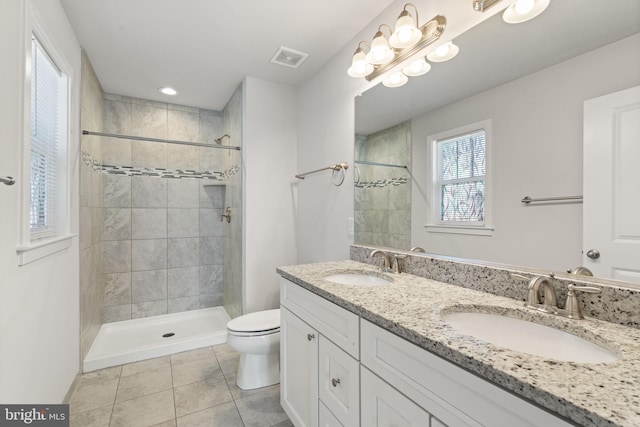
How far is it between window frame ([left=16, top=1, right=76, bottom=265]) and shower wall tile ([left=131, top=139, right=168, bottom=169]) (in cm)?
116

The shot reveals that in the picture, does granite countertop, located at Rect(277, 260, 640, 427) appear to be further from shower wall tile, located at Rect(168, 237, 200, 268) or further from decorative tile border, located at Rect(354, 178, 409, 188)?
shower wall tile, located at Rect(168, 237, 200, 268)

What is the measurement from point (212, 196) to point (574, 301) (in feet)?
10.9

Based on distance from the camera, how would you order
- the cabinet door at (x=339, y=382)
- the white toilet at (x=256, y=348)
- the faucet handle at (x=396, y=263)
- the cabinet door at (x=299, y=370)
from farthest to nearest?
1. the white toilet at (x=256, y=348)
2. the faucet handle at (x=396, y=263)
3. the cabinet door at (x=299, y=370)
4. the cabinet door at (x=339, y=382)

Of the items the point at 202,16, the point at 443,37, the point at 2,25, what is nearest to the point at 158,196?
the point at 202,16

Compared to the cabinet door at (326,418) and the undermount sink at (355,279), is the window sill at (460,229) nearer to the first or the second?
the undermount sink at (355,279)

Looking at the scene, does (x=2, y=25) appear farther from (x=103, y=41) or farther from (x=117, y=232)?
(x=117, y=232)

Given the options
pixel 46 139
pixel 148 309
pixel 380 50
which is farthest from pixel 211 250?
pixel 380 50

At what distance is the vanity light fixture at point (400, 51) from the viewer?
1428mm

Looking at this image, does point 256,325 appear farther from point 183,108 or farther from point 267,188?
point 183,108

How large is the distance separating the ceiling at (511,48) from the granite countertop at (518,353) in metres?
0.80

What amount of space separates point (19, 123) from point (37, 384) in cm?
119

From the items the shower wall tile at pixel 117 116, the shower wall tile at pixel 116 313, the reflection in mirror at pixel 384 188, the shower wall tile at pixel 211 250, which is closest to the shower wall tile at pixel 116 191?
the shower wall tile at pixel 117 116

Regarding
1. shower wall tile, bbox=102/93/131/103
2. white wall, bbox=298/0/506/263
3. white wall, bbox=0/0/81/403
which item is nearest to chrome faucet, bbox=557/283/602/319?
white wall, bbox=298/0/506/263

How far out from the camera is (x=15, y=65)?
1120 millimetres
